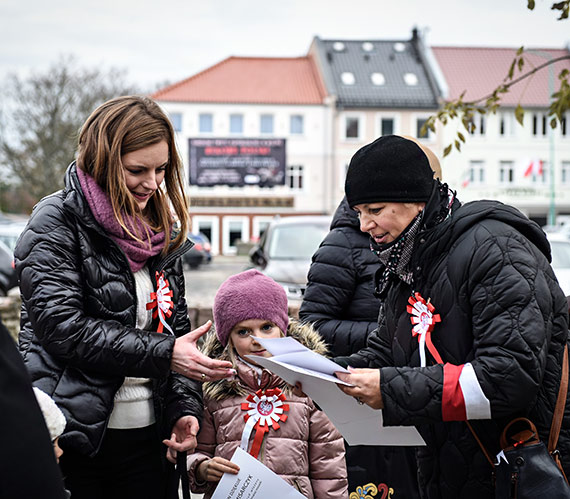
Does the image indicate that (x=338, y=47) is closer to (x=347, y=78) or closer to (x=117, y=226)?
(x=347, y=78)

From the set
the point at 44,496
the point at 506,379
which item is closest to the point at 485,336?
the point at 506,379

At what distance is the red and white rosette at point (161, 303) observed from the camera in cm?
258

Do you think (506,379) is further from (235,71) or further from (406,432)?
(235,71)

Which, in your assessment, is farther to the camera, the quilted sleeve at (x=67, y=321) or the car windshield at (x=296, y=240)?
the car windshield at (x=296, y=240)

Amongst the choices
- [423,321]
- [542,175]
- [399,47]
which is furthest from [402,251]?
[399,47]

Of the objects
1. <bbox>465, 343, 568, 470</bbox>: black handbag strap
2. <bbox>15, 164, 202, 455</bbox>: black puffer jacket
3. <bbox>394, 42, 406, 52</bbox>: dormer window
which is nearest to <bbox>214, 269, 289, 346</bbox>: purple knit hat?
<bbox>15, 164, 202, 455</bbox>: black puffer jacket

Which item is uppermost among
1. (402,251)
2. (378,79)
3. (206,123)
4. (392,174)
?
(378,79)

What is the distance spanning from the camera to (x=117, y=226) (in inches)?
96.1

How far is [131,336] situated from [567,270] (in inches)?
282

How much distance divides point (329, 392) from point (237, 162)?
38.6 m

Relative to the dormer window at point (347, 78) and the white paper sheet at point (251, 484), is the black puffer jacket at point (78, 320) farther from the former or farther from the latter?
the dormer window at point (347, 78)

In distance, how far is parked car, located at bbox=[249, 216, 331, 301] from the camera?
927cm

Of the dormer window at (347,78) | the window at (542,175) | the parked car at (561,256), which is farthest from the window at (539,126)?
the parked car at (561,256)

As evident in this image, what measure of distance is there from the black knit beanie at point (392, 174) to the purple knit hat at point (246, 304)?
37.0 inches
